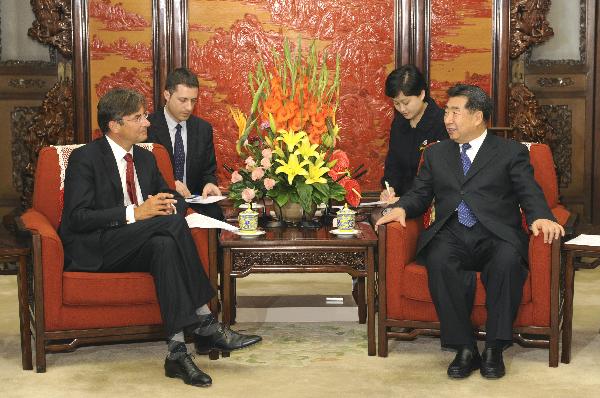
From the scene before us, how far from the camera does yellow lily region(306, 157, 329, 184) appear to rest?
408 cm

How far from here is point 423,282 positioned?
12.5 feet

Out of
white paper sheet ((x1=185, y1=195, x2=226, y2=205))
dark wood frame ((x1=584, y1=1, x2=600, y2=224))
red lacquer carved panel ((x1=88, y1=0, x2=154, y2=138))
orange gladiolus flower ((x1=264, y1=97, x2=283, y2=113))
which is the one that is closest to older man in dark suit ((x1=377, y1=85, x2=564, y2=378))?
orange gladiolus flower ((x1=264, y1=97, x2=283, y2=113))

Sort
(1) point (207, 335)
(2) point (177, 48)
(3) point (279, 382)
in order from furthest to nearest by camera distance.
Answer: (2) point (177, 48)
(1) point (207, 335)
(3) point (279, 382)

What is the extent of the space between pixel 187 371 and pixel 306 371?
473 mm

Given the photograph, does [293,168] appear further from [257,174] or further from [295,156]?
[257,174]

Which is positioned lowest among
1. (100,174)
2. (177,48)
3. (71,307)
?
(71,307)

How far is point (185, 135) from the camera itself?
16.3 ft

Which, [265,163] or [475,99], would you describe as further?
[265,163]

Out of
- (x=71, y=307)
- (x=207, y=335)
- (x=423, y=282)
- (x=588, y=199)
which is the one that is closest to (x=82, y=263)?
(x=71, y=307)

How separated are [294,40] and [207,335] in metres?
2.92

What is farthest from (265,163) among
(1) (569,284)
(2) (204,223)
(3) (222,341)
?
(1) (569,284)

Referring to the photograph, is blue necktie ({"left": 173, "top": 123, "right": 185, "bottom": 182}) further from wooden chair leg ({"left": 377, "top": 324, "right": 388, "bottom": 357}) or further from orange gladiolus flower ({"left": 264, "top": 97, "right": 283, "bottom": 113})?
wooden chair leg ({"left": 377, "top": 324, "right": 388, "bottom": 357})

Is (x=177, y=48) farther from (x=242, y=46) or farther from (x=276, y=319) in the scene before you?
(x=276, y=319)

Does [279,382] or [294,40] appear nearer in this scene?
[279,382]
